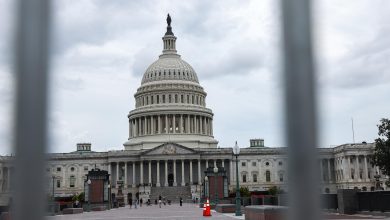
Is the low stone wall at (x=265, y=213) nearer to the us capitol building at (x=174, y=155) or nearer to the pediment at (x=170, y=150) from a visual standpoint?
the us capitol building at (x=174, y=155)

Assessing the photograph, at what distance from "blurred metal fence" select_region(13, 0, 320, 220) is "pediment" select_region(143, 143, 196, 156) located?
16272 cm

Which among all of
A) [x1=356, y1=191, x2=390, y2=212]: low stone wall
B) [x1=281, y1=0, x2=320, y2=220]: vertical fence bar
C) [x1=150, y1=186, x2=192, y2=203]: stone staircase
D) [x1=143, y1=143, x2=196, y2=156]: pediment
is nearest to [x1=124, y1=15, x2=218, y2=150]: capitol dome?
[x1=143, y1=143, x2=196, y2=156]: pediment

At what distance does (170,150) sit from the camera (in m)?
166

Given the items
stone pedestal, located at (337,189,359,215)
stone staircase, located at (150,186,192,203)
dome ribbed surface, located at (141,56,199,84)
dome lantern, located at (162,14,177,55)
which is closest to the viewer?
stone pedestal, located at (337,189,359,215)

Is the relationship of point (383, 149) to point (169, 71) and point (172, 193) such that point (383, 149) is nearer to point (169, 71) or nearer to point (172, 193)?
point (172, 193)

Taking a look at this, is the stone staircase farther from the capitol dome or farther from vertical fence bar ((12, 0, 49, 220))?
vertical fence bar ((12, 0, 49, 220))

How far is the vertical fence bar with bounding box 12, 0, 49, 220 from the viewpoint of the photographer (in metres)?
2.86

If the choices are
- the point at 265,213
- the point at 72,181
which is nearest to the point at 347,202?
the point at 265,213

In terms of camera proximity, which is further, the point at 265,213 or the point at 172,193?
the point at 172,193

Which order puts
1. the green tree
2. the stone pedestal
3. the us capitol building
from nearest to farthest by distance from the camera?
1. the stone pedestal
2. the green tree
3. the us capitol building

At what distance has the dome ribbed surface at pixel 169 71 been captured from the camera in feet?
613

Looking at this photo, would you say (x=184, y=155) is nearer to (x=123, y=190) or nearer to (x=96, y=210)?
(x=123, y=190)

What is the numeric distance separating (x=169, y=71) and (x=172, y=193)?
5150 centimetres

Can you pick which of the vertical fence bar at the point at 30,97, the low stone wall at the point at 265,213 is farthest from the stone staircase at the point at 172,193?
the vertical fence bar at the point at 30,97
